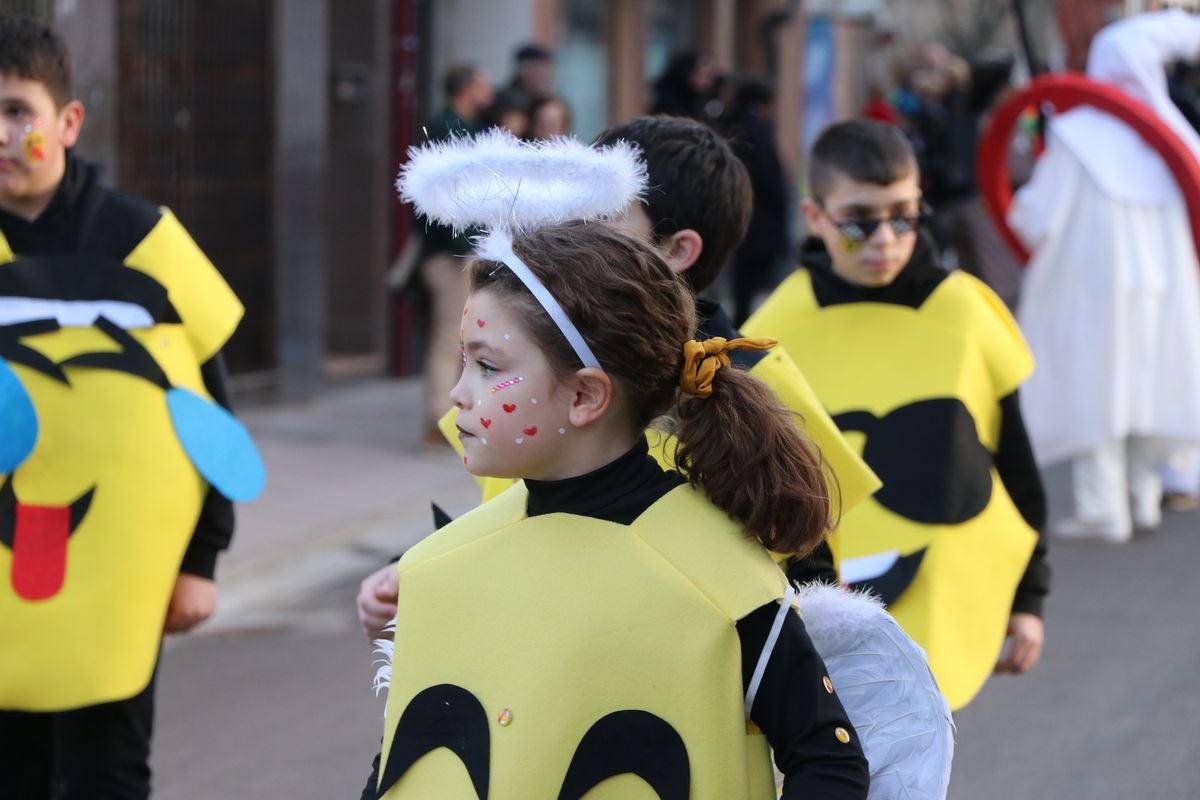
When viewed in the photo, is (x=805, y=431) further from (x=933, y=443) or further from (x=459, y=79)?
(x=459, y=79)

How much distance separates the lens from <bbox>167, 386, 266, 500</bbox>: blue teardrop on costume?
3.46 metres

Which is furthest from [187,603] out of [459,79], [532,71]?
[532,71]

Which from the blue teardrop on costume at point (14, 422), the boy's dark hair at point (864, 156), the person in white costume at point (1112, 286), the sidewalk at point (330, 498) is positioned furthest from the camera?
the person in white costume at point (1112, 286)

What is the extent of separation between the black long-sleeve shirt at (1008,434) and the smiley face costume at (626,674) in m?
1.62

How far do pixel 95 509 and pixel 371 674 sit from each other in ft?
8.09

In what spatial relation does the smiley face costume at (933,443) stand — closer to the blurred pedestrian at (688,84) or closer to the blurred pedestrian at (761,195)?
the blurred pedestrian at (761,195)

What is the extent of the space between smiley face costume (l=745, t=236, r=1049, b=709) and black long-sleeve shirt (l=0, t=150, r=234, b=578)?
1176mm

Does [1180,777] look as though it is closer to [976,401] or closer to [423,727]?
[976,401]

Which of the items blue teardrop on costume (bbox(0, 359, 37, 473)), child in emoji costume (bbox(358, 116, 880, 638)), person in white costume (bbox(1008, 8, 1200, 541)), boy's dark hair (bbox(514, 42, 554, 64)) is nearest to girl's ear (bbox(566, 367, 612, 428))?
child in emoji costume (bbox(358, 116, 880, 638))

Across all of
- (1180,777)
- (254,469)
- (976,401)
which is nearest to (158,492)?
(254,469)

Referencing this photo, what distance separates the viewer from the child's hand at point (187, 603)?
11.7ft

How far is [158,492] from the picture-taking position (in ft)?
11.2

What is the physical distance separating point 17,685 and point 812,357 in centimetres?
171

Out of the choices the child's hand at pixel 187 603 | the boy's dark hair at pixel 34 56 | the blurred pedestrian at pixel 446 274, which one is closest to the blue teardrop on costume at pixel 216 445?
the child's hand at pixel 187 603
